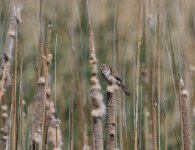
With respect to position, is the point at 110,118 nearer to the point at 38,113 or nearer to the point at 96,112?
the point at 96,112

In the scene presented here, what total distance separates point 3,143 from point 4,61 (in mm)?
237

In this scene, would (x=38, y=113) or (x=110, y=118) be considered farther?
(x=38, y=113)

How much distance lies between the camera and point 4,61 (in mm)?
1351

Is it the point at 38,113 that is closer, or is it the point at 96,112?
the point at 96,112

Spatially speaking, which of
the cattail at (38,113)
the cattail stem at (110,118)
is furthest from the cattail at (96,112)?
the cattail at (38,113)

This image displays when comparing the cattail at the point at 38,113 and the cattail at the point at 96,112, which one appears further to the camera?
the cattail at the point at 38,113

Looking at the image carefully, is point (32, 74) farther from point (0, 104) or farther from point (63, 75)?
point (0, 104)

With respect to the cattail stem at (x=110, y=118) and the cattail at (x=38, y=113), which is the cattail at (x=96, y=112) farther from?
the cattail at (x=38, y=113)

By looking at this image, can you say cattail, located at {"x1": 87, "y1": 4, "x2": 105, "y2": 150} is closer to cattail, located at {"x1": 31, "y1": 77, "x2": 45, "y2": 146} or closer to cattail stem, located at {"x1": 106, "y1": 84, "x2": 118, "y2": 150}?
cattail stem, located at {"x1": 106, "y1": 84, "x2": 118, "y2": 150}

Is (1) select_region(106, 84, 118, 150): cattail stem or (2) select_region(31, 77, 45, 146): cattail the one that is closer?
(1) select_region(106, 84, 118, 150): cattail stem

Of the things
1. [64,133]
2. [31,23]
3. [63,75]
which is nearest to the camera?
[64,133]

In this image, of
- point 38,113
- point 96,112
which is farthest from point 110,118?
point 38,113

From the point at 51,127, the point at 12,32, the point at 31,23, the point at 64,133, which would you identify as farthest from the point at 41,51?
the point at 31,23

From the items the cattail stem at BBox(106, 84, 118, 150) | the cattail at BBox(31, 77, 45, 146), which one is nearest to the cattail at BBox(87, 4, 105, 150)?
the cattail stem at BBox(106, 84, 118, 150)
